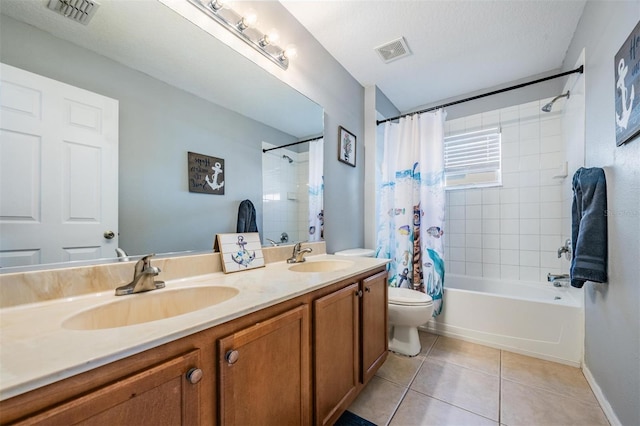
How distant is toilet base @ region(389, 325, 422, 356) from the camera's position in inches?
76.2

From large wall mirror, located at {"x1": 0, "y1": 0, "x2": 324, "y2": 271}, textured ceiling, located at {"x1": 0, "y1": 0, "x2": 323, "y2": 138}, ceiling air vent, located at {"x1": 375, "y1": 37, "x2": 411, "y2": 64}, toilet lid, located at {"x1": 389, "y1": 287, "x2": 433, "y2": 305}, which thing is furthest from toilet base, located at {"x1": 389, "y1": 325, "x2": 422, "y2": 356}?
ceiling air vent, located at {"x1": 375, "y1": 37, "x2": 411, "y2": 64}

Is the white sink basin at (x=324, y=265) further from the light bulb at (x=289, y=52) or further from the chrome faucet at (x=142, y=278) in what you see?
the light bulb at (x=289, y=52)

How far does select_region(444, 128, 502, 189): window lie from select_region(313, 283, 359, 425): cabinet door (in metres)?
2.17

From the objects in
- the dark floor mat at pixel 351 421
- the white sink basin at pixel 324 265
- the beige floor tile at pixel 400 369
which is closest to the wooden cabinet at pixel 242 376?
the dark floor mat at pixel 351 421

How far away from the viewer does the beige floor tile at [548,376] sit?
1.50 metres

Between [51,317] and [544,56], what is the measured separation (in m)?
3.45

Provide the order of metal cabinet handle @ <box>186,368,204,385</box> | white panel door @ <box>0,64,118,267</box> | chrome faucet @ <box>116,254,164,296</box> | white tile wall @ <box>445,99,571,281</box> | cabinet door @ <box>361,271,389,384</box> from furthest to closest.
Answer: white tile wall @ <box>445,99,571,281</box>
cabinet door @ <box>361,271,389,384</box>
chrome faucet @ <box>116,254,164,296</box>
white panel door @ <box>0,64,118,267</box>
metal cabinet handle @ <box>186,368,204,385</box>

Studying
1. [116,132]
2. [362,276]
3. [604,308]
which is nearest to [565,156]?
[604,308]

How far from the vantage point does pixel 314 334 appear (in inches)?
41.2

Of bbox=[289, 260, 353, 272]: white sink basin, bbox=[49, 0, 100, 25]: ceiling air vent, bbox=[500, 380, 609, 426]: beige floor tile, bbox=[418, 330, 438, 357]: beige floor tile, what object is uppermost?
bbox=[49, 0, 100, 25]: ceiling air vent

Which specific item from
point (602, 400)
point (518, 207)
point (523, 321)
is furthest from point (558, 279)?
point (602, 400)

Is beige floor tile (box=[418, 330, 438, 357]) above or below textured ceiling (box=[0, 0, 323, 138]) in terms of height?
below

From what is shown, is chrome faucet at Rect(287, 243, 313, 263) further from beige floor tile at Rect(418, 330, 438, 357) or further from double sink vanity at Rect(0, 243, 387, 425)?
beige floor tile at Rect(418, 330, 438, 357)

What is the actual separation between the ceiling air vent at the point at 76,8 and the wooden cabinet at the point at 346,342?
1.33 m
